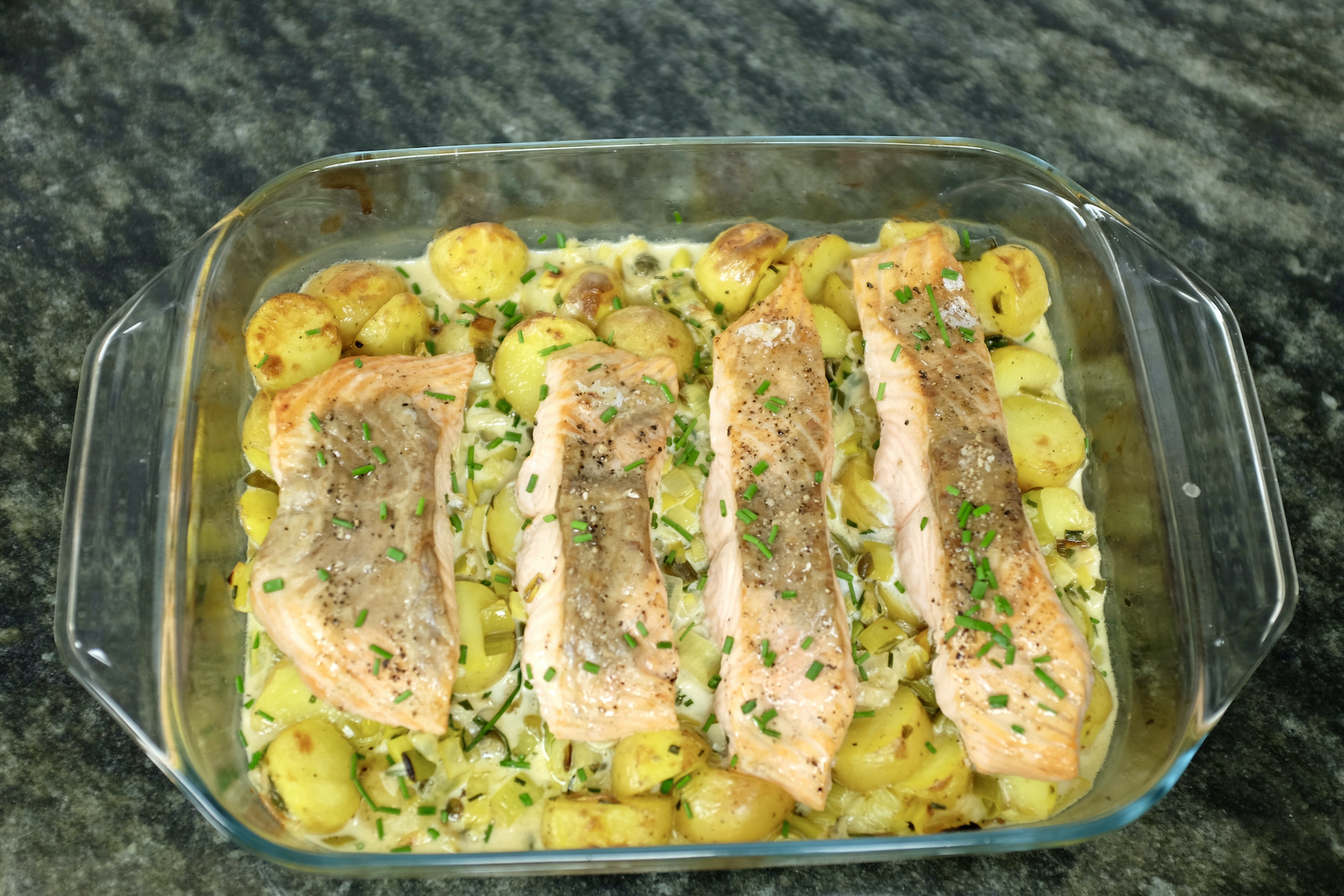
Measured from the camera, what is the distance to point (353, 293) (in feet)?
7.42

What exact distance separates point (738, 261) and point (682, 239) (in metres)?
0.24

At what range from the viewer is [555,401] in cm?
214

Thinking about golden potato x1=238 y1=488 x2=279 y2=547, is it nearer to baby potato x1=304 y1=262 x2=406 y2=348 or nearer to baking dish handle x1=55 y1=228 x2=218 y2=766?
baking dish handle x1=55 y1=228 x2=218 y2=766

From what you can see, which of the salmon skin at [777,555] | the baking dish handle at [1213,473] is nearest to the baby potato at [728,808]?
the salmon skin at [777,555]

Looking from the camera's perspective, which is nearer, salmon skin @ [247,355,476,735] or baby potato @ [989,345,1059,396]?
salmon skin @ [247,355,476,735]

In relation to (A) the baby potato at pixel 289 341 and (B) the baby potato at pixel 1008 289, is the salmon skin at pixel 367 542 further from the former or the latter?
(B) the baby potato at pixel 1008 289

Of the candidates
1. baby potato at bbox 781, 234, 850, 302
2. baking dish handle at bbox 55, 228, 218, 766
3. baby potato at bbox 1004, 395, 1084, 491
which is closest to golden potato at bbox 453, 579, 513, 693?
baking dish handle at bbox 55, 228, 218, 766

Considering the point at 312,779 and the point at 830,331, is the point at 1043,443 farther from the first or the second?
the point at 312,779

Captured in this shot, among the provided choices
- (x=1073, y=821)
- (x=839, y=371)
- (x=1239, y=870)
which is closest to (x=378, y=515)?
(x=839, y=371)

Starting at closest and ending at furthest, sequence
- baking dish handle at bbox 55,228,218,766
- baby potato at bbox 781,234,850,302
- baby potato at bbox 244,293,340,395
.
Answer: baking dish handle at bbox 55,228,218,766 < baby potato at bbox 244,293,340,395 < baby potato at bbox 781,234,850,302

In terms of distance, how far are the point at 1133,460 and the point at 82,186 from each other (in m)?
2.84

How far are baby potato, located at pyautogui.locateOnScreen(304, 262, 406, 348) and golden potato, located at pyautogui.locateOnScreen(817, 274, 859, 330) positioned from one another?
1048 millimetres

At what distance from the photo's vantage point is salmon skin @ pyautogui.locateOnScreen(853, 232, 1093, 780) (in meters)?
1.96

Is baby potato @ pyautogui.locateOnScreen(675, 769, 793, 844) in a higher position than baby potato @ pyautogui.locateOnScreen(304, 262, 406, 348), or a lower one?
lower
